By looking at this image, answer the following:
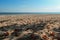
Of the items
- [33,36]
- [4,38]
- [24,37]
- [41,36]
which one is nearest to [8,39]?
[4,38]

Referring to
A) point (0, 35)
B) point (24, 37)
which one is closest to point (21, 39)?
point (24, 37)

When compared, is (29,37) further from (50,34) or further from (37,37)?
(50,34)

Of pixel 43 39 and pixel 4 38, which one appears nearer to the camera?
pixel 43 39

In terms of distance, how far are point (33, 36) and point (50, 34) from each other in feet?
3.80

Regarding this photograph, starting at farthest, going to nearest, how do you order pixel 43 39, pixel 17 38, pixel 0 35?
pixel 0 35
pixel 17 38
pixel 43 39

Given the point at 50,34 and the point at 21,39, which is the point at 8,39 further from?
the point at 50,34

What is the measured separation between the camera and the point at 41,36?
18.9ft

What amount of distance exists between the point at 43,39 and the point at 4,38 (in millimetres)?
1892

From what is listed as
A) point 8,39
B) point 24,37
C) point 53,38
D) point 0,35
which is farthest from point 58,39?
point 0,35

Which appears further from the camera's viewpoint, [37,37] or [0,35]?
[0,35]

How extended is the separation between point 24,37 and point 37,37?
61cm

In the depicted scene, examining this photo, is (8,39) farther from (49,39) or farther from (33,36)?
(49,39)

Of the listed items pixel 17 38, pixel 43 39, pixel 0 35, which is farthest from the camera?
pixel 0 35

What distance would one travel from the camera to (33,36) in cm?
573
